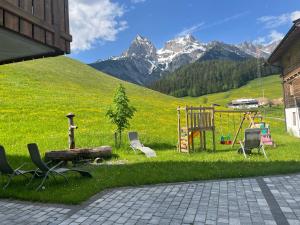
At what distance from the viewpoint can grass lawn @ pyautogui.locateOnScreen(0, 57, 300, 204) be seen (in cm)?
1069

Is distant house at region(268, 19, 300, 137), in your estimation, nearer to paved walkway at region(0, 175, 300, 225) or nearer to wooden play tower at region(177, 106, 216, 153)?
wooden play tower at region(177, 106, 216, 153)

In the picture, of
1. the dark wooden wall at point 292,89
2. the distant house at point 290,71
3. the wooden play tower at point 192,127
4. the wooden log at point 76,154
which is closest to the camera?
the wooden log at point 76,154

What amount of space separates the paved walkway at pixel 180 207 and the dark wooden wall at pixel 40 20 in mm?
3495

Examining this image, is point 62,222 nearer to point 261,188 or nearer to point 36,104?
point 261,188

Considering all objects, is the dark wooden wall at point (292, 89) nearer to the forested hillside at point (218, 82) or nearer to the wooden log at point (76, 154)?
the wooden log at point (76, 154)

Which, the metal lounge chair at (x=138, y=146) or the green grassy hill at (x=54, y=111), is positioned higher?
the green grassy hill at (x=54, y=111)

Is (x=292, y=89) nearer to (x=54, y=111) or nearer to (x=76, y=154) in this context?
(x=76, y=154)

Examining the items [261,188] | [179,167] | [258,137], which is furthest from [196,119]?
[261,188]

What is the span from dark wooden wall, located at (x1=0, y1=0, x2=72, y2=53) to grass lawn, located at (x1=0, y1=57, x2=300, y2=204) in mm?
3844

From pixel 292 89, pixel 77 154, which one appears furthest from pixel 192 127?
pixel 292 89

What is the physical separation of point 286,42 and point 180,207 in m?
20.5

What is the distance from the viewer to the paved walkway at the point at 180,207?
6.94m

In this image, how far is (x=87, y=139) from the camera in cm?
2269

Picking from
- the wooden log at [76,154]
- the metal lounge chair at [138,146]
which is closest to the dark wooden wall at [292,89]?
the metal lounge chair at [138,146]
